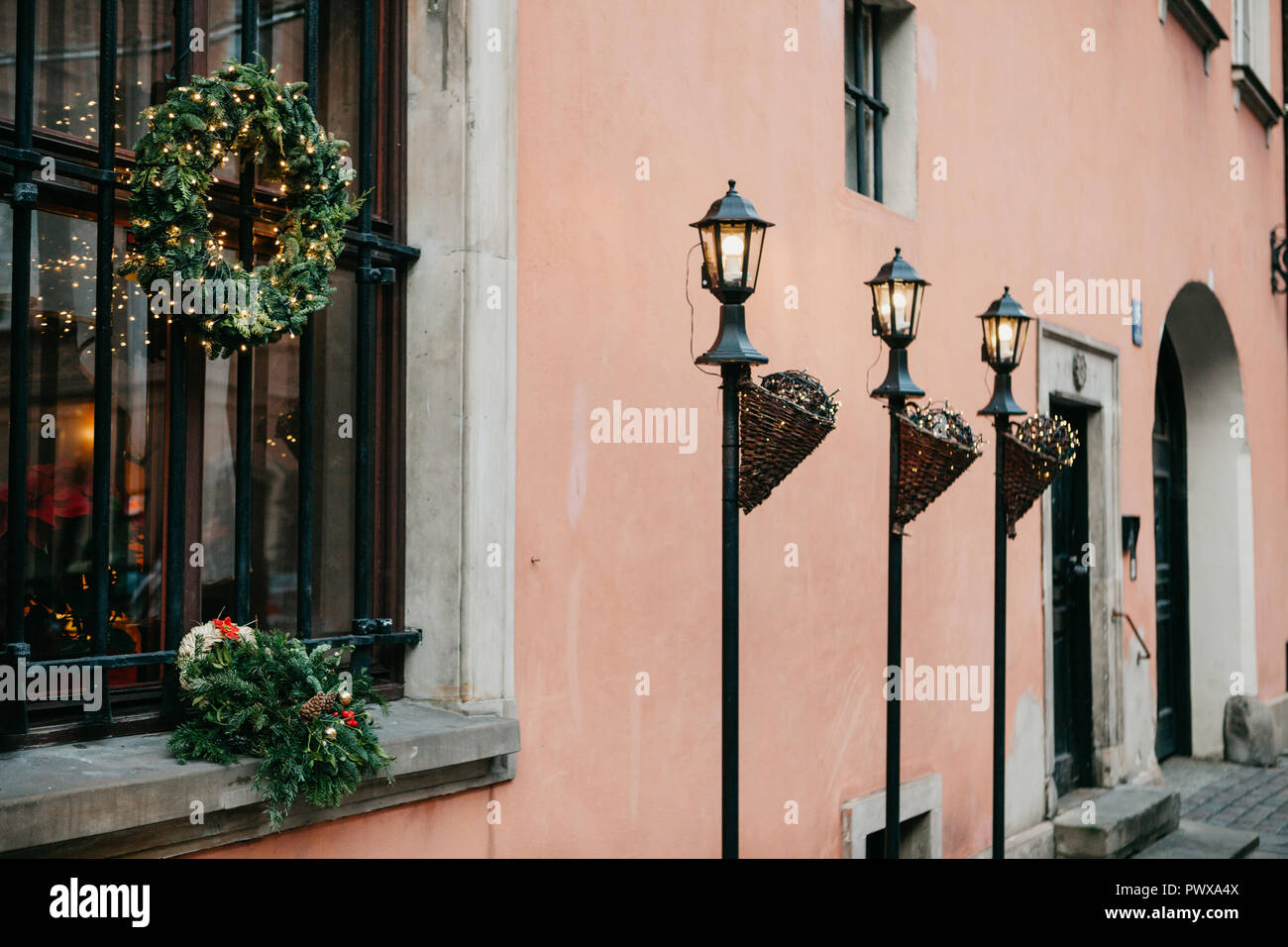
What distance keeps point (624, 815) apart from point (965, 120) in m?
4.30

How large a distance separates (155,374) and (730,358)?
154 cm

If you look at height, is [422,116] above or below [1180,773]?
above

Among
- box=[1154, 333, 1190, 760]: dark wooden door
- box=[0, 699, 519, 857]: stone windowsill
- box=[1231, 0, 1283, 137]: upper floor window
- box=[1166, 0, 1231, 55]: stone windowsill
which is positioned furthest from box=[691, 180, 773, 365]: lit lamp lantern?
box=[1231, 0, 1283, 137]: upper floor window

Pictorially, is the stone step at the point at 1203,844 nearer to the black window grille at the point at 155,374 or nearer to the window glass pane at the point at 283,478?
the black window grille at the point at 155,374

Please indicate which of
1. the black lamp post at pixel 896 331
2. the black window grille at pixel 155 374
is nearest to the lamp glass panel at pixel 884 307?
the black lamp post at pixel 896 331

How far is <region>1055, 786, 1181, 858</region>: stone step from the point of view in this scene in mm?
7023

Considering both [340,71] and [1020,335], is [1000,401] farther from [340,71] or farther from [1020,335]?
[340,71]

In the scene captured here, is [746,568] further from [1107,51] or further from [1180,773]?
[1180,773]

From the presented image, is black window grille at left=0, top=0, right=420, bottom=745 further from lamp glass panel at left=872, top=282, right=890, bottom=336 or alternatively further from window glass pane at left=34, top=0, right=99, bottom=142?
lamp glass panel at left=872, top=282, right=890, bottom=336

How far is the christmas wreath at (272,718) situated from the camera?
10.1 feet

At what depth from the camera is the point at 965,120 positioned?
6883 millimetres

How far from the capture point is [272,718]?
313cm

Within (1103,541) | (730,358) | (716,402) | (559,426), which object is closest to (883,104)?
(716,402)
